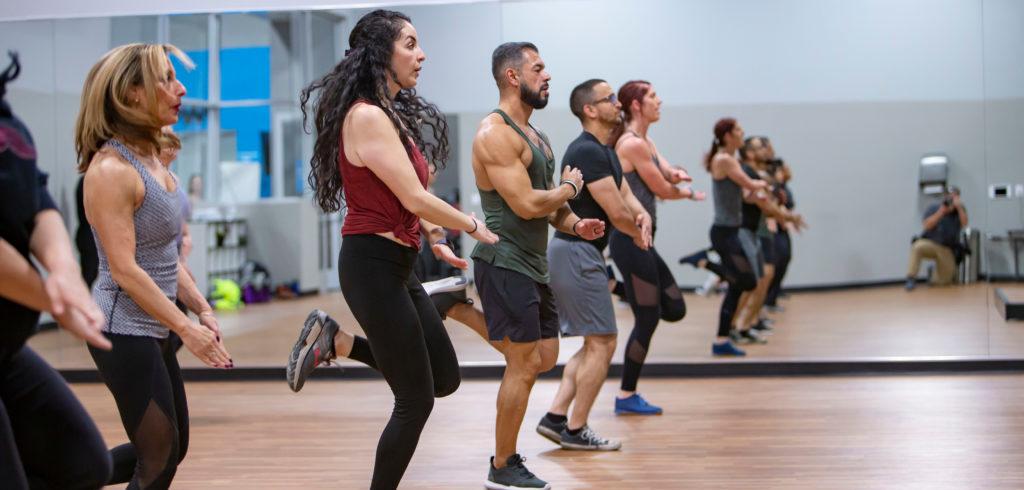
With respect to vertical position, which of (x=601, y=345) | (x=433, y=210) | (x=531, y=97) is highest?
(x=531, y=97)

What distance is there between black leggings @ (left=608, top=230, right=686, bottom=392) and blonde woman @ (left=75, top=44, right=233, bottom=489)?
2.60 m

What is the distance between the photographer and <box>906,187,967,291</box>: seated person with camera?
7.39 metres

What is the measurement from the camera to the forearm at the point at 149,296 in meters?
2.51

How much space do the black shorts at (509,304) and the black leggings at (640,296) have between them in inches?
52.0

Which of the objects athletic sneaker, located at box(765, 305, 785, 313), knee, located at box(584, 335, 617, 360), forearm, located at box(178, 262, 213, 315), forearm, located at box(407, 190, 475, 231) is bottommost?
athletic sneaker, located at box(765, 305, 785, 313)

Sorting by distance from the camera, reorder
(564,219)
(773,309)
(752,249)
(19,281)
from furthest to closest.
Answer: (773,309) < (752,249) < (564,219) < (19,281)

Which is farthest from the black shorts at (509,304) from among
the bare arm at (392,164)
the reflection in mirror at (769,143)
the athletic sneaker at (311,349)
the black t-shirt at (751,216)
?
the black t-shirt at (751,216)

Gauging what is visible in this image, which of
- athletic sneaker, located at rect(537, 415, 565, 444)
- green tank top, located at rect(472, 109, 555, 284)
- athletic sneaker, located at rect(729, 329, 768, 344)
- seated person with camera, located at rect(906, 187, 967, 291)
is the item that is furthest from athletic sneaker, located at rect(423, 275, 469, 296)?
seated person with camera, located at rect(906, 187, 967, 291)

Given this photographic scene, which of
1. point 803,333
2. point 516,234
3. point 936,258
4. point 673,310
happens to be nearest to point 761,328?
point 803,333

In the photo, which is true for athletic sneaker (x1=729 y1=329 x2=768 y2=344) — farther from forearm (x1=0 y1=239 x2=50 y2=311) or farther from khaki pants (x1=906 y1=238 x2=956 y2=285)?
forearm (x1=0 y1=239 x2=50 y2=311)

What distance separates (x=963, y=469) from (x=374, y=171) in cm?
243

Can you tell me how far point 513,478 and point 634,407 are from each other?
1.54 meters

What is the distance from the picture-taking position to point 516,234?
3.62 meters

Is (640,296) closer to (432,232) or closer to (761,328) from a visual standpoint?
(432,232)
